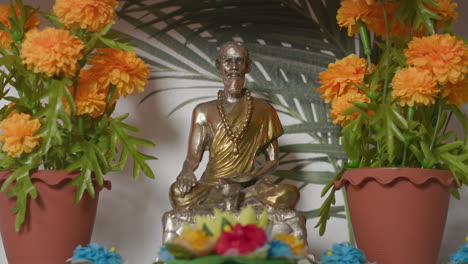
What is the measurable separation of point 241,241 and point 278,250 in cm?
6

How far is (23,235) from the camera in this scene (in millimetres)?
1544

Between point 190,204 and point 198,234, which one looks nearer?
point 198,234

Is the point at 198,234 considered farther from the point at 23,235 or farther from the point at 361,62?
the point at 361,62

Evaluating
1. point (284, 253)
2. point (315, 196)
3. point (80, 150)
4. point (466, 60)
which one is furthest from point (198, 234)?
point (315, 196)

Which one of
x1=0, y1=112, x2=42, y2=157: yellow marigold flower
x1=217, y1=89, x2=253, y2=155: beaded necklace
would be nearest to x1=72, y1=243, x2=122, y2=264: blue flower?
x1=0, y1=112, x2=42, y2=157: yellow marigold flower

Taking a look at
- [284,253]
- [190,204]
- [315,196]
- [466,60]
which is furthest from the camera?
[315,196]

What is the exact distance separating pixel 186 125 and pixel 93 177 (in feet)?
1.72

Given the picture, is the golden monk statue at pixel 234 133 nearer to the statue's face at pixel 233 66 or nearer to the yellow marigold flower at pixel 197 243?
the statue's face at pixel 233 66

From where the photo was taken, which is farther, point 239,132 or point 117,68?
point 239,132

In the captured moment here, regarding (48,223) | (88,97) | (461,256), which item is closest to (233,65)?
(88,97)

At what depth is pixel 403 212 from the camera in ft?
4.90

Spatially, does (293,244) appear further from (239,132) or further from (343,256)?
(239,132)

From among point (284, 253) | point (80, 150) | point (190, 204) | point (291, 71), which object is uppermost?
point (291, 71)

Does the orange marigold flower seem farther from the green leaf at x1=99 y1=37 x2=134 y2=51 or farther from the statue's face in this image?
the green leaf at x1=99 y1=37 x2=134 y2=51
